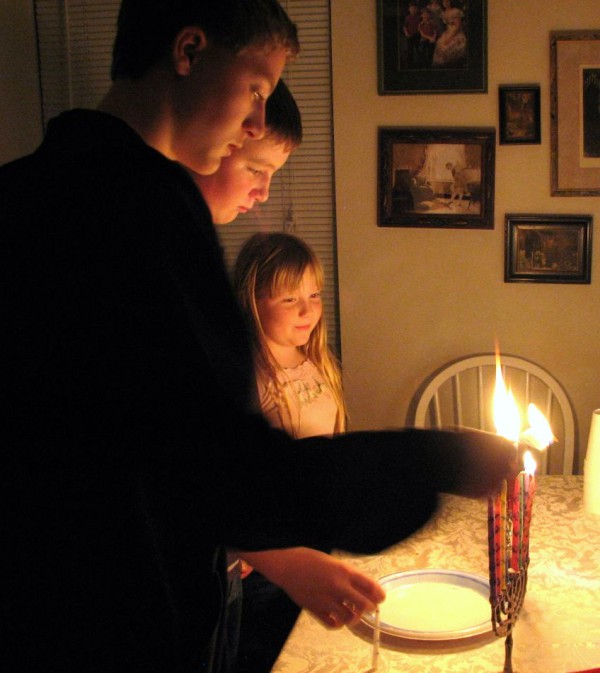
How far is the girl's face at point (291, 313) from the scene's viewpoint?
199 centimetres

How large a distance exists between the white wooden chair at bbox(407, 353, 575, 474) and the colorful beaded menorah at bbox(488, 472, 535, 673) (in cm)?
142

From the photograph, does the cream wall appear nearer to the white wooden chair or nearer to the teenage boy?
the white wooden chair

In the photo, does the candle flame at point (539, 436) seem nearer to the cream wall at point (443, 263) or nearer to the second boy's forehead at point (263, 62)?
the second boy's forehead at point (263, 62)

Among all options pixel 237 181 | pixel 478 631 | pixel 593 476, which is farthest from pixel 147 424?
pixel 593 476

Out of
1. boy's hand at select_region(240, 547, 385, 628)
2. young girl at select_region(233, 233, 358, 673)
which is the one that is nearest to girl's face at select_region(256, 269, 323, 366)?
young girl at select_region(233, 233, 358, 673)

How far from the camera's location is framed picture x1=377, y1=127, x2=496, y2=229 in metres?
2.43

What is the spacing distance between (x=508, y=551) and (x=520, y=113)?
6.10ft

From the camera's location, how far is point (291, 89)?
2.60m

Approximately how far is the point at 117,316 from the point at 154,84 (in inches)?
11.0

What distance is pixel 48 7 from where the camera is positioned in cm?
270

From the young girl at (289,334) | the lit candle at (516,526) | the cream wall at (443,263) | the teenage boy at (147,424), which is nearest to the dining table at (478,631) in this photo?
the lit candle at (516,526)

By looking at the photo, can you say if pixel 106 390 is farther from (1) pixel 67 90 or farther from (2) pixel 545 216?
(1) pixel 67 90

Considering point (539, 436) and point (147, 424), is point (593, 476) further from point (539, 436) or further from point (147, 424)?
point (147, 424)

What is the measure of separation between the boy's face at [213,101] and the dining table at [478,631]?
46cm
